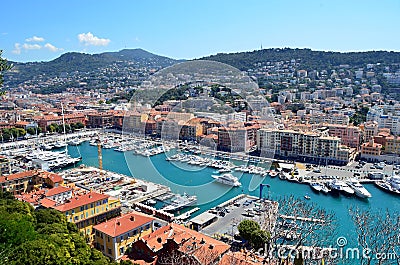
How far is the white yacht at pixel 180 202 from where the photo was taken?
6.66 metres

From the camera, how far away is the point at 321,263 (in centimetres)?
325

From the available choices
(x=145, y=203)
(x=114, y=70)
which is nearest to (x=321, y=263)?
(x=145, y=203)

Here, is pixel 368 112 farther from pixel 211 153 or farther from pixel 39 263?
pixel 39 263

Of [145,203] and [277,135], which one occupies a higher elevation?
[277,135]

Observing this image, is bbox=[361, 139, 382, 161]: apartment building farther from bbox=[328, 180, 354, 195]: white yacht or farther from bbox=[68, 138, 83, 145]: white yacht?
bbox=[68, 138, 83, 145]: white yacht

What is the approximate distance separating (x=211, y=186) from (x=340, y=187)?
299 cm

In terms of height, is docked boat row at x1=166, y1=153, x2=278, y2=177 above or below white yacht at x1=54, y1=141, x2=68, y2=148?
below

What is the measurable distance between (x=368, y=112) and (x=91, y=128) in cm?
1346

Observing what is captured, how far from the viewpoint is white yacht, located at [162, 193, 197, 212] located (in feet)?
21.9

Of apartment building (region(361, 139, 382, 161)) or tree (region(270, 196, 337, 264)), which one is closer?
tree (region(270, 196, 337, 264))

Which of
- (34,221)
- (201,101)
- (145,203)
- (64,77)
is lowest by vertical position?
(145,203)

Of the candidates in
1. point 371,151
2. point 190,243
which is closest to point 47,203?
point 190,243

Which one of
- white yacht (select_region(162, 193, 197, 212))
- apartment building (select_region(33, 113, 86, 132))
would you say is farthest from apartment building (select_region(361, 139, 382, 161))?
apartment building (select_region(33, 113, 86, 132))

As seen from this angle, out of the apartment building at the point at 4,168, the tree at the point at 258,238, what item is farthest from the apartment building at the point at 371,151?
the apartment building at the point at 4,168
